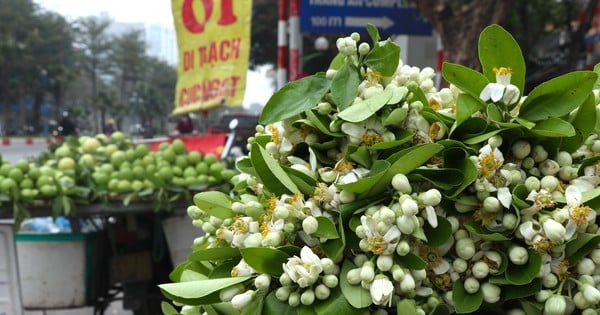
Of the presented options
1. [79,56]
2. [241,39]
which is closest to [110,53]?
[79,56]

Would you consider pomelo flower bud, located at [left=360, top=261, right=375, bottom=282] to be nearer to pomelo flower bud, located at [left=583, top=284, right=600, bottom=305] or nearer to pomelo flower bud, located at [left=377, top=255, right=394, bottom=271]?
pomelo flower bud, located at [left=377, top=255, right=394, bottom=271]

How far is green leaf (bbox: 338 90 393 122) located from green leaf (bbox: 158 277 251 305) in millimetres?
350

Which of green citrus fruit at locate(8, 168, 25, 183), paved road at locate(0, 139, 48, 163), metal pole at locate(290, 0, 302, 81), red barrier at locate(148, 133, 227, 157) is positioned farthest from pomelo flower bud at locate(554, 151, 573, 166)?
paved road at locate(0, 139, 48, 163)

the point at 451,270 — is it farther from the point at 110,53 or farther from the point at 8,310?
the point at 110,53

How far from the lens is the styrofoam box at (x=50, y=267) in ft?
10.6

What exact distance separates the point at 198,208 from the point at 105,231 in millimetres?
2424

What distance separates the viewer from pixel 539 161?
104 centimetres

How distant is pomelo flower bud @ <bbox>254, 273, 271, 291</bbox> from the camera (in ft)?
3.16

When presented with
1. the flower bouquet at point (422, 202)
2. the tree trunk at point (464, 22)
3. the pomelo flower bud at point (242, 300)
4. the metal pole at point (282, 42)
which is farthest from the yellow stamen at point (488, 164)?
the metal pole at point (282, 42)

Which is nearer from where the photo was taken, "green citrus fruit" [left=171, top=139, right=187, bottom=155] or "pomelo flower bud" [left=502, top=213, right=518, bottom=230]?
"pomelo flower bud" [left=502, top=213, right=518, bottom=230]

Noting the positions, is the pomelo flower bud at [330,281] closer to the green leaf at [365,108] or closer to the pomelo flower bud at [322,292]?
the pomelo flower bud at [322,292]

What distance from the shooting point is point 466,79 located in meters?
1.05

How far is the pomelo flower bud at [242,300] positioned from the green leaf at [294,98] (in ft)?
1.09

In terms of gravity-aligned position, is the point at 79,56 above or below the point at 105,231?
below
